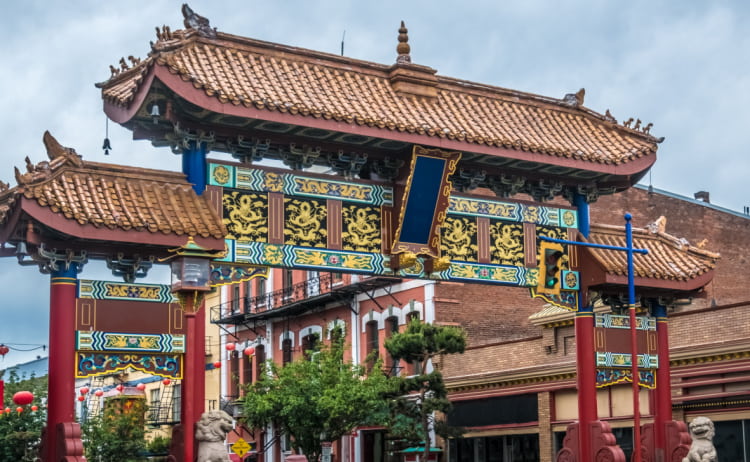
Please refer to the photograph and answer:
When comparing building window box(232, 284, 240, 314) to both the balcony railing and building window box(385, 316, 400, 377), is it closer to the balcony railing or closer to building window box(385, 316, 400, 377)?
the balcony railing

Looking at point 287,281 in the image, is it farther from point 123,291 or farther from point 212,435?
point 212,435

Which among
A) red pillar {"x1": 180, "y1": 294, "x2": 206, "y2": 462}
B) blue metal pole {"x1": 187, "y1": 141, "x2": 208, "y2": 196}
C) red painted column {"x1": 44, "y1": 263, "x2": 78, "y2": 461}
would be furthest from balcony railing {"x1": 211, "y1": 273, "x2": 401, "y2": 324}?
red painted column {"x1": 44, "y1": 263, "x2": 78, "y2": 461}

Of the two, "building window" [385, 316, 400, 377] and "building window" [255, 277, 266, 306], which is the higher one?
"building window" [255, 277, 266, 306]

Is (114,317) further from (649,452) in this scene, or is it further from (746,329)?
(746,329)

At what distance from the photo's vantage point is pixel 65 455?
17281mm

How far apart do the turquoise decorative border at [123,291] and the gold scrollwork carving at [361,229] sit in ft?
11.3

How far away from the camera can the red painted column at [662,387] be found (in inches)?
917

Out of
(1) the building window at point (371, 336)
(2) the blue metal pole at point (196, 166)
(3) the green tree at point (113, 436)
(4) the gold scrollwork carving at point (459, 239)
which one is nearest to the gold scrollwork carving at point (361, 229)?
(4) the gold scrollwork carving at point (459, 239)

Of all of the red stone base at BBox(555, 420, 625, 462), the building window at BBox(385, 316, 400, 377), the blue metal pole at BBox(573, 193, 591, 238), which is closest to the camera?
the red stone base at BBox(555, 420, 625, 462)

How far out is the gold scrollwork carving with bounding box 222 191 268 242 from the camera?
19.7m

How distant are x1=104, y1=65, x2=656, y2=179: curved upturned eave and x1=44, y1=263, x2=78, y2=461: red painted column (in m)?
3.29

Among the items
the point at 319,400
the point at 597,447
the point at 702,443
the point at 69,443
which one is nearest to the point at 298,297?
the point at 319,400

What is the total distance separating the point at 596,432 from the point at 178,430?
807 cm

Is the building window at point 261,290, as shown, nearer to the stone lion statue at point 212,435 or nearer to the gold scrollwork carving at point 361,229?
the gold scrollwork carving at point 361,229
